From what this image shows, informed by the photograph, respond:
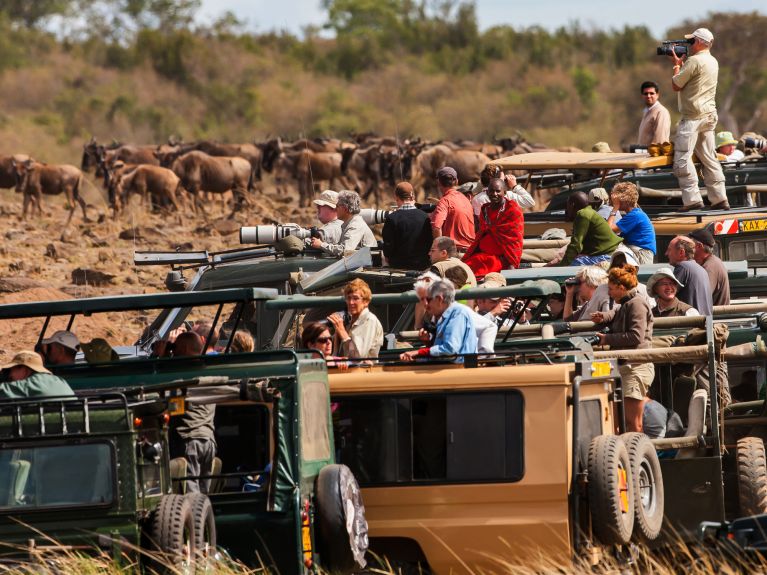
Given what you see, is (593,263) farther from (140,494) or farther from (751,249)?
(140,494)

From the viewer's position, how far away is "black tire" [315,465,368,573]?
29.5ft

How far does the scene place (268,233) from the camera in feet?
53.8

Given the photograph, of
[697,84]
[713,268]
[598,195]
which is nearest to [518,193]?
[598,195]

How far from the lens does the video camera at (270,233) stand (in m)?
15.7

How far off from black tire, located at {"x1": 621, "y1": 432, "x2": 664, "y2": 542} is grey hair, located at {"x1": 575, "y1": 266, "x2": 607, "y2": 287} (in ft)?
8.86

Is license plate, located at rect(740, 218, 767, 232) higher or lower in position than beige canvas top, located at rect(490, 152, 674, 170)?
lower

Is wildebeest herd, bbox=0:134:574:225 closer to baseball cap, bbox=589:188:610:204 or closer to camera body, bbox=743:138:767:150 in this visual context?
camera body, bbox=743:138:767:150

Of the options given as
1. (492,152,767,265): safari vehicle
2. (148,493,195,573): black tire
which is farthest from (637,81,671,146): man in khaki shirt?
→ (148,493,195,573): black tire

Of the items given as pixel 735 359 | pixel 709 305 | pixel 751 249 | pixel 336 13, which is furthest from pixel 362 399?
pixel 336 13

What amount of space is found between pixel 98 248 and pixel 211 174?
9344mm

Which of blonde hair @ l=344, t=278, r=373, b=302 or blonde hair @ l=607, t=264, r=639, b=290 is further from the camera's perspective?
blonde hair @ l=607, t=264, r=639, b=290

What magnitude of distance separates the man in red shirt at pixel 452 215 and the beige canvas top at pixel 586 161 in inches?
83.0

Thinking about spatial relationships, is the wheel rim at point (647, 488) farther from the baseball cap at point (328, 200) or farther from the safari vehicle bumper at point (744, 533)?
the baseball cap at point (328, 200)

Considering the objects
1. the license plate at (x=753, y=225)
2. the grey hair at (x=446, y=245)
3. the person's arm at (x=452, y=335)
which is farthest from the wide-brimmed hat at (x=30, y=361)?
the license plate at (x=753, y=225)
